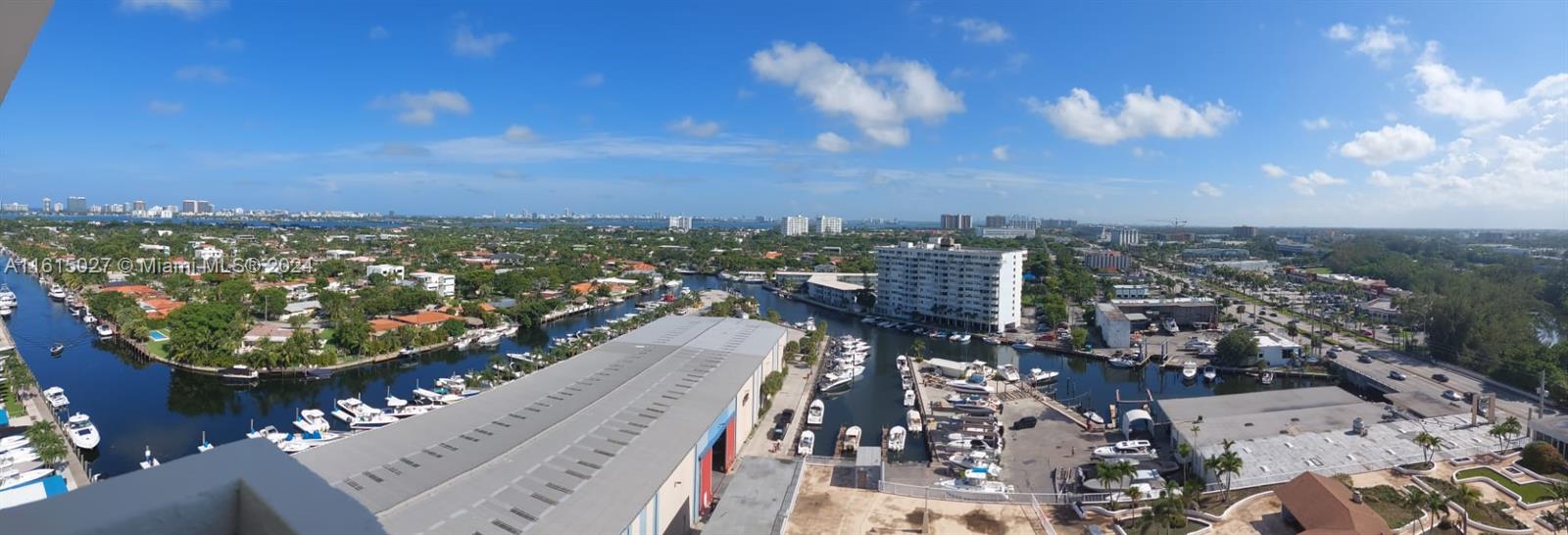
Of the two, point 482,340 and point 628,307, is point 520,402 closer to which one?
point 482,340

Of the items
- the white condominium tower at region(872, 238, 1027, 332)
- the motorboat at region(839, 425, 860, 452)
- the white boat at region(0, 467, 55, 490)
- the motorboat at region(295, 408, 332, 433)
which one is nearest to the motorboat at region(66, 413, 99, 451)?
the white boat at region(0, 467, 55, 490)

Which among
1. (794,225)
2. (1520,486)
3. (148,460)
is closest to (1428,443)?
(1520,486)

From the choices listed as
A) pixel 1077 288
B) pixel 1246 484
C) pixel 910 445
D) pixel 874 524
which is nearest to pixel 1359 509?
pixel 1246 484

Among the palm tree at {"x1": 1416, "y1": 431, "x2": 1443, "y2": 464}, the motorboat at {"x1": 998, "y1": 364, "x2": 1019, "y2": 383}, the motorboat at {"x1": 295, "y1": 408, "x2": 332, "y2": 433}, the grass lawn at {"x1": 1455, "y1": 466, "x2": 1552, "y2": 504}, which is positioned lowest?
the motorboat at {"x1": 295, "y1": 408, "x2": 332, "y2": 433}

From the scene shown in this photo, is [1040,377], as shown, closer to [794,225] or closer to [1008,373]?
[1008,373]

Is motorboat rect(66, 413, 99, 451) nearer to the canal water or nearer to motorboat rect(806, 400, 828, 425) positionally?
the canal water

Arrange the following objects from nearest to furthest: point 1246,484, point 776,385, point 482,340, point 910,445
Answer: point 1246,484, point 910,445, point 776,385, point 482,340
